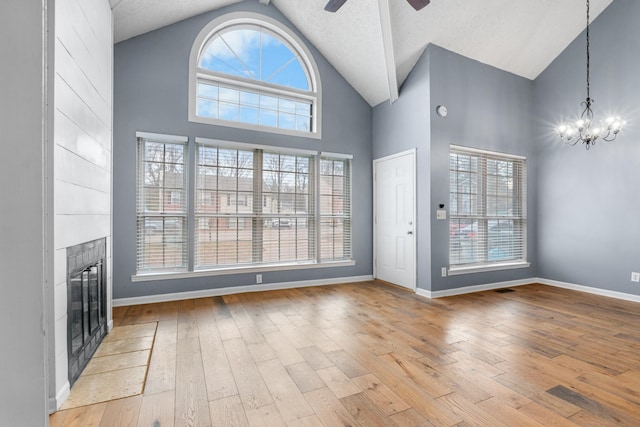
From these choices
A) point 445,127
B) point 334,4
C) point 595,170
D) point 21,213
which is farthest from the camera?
point 595,170

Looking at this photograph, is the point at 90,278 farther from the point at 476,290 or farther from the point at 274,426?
the point at 476,290

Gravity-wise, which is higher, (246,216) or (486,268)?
(246,216)

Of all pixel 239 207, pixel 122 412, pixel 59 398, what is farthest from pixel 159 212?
pixel 122 412

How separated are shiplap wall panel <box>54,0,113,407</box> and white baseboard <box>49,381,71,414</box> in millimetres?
11

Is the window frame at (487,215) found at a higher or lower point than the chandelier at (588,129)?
lower

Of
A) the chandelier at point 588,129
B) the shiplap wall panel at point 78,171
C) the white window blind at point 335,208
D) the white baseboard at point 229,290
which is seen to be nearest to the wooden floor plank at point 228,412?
the shiplap wall panel at point 78,171

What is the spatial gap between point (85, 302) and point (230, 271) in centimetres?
203

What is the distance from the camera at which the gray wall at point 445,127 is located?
14.0 feet

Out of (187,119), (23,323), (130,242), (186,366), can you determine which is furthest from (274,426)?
(187,119)

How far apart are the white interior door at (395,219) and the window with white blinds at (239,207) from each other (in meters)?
0.53

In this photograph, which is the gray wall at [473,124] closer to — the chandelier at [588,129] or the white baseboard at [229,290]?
the chandelier at [588,129]

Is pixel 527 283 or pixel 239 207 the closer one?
pixel 239 207

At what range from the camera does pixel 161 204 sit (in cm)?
401

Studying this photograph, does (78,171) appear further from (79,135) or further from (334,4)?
(334,4)
